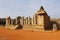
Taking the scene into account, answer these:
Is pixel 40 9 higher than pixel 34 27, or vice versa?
pixel 40 9

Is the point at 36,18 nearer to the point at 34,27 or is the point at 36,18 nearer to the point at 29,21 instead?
the point at 34,27

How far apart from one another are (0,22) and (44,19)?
24.9 meters

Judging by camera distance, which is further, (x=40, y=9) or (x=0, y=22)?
(x=0, y=22)

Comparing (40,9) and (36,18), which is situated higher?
(40,9)

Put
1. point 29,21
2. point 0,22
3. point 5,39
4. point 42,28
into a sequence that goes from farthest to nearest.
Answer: point 0,22
point 29,21
point 42,28
point 5,39

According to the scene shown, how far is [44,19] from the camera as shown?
2827 centimetres

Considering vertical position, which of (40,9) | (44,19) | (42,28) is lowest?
(42,28)

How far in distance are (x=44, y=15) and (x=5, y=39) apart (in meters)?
17.5

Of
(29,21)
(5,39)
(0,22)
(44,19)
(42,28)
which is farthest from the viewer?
(0,22)

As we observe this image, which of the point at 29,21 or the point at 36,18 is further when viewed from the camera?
the point at 29,21

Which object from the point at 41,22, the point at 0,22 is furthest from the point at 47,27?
the point at 0,22

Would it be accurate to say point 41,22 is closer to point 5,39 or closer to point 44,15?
point 44,15

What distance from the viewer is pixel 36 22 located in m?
29.8

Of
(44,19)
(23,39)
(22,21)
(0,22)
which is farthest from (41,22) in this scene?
(0,22)
